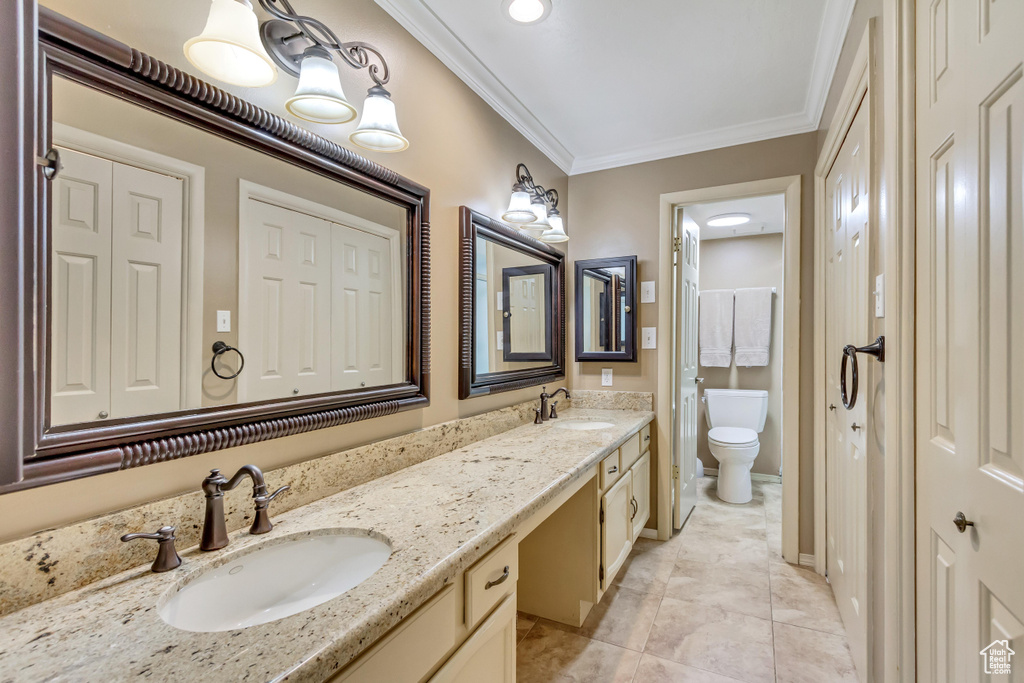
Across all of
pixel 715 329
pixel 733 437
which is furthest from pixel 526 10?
pixel 715 329

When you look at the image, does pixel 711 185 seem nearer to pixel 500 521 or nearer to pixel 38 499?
pixel 500 521

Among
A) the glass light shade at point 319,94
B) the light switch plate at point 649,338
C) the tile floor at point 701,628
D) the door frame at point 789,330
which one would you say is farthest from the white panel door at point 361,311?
the door frame at point 789,330

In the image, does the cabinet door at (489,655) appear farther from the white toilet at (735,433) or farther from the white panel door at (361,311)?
the white toilet at (735,433)

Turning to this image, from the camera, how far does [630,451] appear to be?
2283 mm

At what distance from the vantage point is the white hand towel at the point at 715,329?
4.12 meters

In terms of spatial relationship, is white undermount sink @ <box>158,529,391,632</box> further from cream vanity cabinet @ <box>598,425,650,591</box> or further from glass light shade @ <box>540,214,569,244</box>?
glass light shade @ <box>540,214,569,244</box>

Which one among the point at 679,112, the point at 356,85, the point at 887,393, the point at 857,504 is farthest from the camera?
the point at 679,112

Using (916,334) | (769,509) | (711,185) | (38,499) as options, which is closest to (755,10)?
(711,185)

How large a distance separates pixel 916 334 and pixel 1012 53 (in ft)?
1.86

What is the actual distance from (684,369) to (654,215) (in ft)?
3.31

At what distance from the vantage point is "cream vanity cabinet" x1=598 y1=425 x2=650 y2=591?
192 cm

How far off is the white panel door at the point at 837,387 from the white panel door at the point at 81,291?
1880mm

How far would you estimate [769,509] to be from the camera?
131 inches

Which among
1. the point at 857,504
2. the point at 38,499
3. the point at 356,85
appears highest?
the point at 356,85
